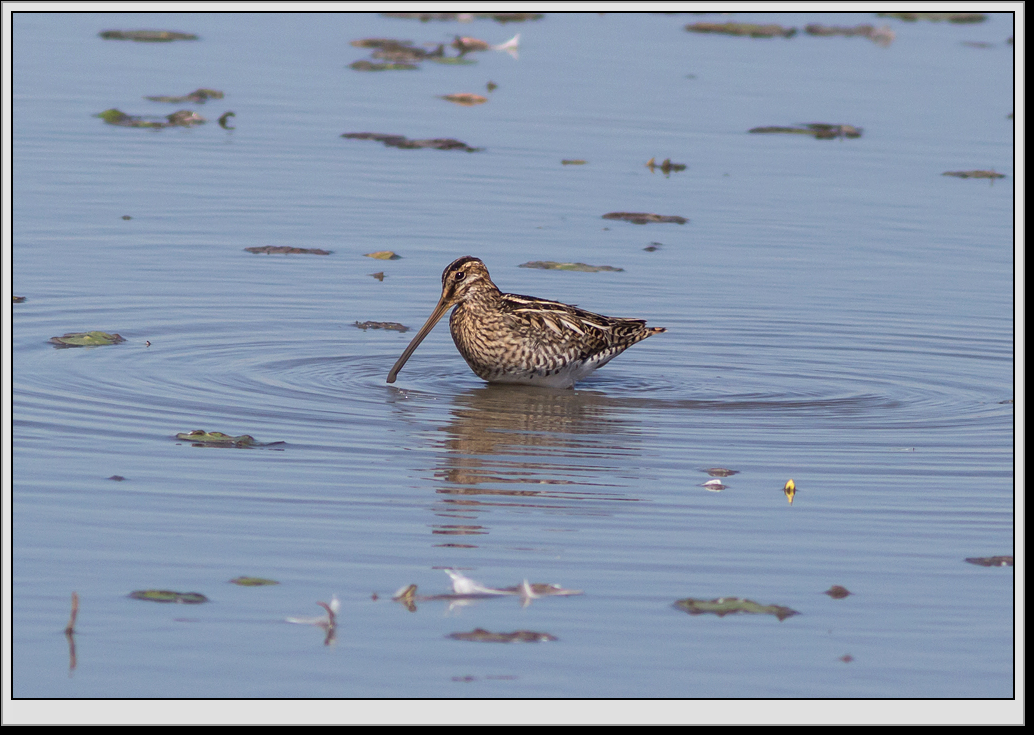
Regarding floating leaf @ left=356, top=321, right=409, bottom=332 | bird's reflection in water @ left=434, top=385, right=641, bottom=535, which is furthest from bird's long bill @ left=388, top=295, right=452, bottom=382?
floating leaf @ left=356, top=321, right=409, bottom=332

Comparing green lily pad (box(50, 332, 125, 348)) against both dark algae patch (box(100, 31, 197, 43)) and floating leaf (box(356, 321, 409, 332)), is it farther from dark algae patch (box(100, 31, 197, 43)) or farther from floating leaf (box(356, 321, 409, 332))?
dark algae patch (box(100, 31, 197, 43))

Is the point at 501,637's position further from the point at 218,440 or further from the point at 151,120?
the point at 151,120

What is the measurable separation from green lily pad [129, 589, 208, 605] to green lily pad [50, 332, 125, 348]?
5.62m

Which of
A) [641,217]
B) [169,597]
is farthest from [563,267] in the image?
[169,597]

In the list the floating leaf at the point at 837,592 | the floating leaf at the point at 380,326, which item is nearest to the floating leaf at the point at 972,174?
the floating leaf at the point at 380,326

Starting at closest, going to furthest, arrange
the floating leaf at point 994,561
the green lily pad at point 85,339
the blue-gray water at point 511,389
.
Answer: the blue-gray water at point 511,389, the floating leaf at point 994,561, the green lily pad at point 85,339

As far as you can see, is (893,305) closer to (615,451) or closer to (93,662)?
(615,451)

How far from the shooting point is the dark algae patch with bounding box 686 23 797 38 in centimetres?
2975

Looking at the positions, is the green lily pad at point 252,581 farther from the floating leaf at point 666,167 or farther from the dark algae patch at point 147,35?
the dark algae patch at point 147,35

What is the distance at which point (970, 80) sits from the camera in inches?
1053

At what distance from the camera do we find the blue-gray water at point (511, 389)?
7.18 m

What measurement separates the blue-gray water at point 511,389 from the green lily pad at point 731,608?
7 centimetres

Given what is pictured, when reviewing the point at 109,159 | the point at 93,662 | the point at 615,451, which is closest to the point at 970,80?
the point at 109,159

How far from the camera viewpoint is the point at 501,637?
23.3 feet
